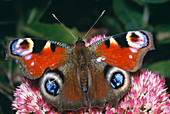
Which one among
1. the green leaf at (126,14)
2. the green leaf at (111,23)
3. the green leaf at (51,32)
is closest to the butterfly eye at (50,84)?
the green leaf at (51,32)

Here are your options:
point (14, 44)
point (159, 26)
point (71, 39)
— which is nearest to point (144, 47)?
point (14, 44)

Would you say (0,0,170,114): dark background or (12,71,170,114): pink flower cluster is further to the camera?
(0,0,170,114): dark background

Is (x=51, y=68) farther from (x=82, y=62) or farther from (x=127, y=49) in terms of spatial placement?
(x=127, y=49)

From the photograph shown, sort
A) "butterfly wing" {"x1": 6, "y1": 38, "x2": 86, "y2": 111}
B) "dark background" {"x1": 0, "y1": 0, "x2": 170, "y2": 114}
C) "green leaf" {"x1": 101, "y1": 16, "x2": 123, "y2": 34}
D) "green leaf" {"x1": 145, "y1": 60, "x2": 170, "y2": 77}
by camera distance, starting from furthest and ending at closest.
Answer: "green leaf" {"x1": 101, "y1": 16, "x2": 123, "y2": 34} → "dark background" {"x1": 0, "y1": 0, "x2": 170, "y2": 114} → "green leaf" {"x1": 145, "y1": 60, "x2": 170, "y2": 77} → "butterfly wing" {"x1": 6, "y1": 38, "x2": 86, "y2": 111}

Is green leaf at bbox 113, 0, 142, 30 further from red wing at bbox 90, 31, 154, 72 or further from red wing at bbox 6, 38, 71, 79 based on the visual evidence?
red wing at bbox 6, 38, 71, 79

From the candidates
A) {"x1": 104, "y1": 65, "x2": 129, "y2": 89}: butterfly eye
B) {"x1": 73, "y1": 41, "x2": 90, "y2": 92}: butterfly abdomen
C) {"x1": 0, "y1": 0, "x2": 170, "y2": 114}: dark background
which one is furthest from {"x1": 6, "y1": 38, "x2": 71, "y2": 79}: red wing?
{"x1": 0, "y1": 0, "x2": 170, "y2": 114}: dark background
